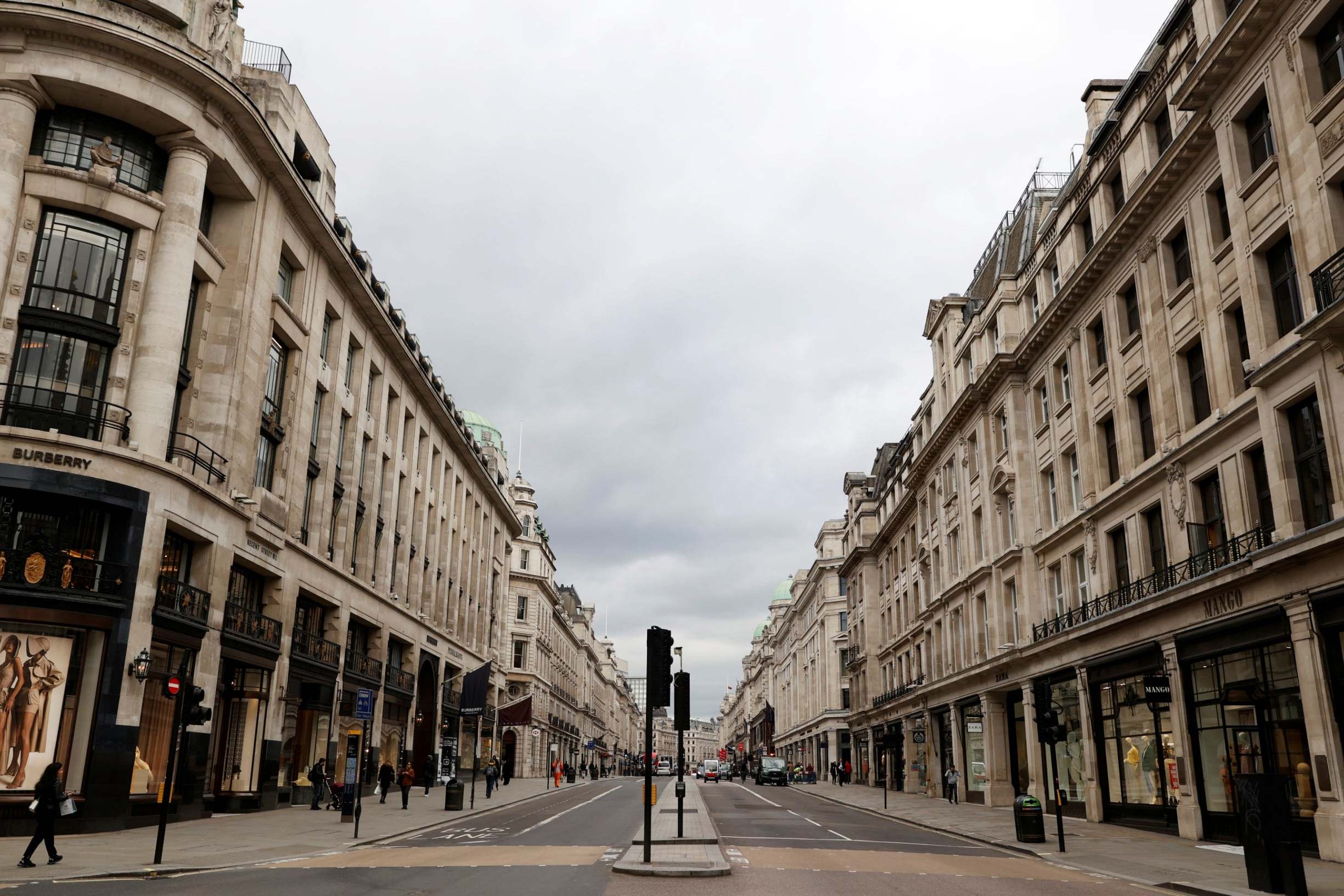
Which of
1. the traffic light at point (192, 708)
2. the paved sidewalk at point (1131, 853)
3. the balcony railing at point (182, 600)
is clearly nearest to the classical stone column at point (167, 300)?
the balcony railing at point (182, 600)

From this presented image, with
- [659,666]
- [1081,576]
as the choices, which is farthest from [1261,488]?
[659,666]

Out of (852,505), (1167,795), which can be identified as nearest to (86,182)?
(1167,795)

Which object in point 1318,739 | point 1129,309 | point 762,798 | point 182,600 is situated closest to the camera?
point 1318,739

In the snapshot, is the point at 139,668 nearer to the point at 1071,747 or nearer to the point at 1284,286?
the point at 1284,286

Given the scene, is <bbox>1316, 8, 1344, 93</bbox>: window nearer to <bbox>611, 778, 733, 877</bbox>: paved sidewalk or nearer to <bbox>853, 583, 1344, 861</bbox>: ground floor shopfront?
<bbox>853, 583, 1344, 861</bbox>: ground floor shopfront

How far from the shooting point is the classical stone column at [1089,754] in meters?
30.2

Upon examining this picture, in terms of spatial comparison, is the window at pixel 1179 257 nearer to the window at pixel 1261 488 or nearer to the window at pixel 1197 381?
the window at pixel 1197 381

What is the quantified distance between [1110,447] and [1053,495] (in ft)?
17.6

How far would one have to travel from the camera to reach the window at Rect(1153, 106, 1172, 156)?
26.2 meters

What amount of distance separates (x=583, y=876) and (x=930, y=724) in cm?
4035

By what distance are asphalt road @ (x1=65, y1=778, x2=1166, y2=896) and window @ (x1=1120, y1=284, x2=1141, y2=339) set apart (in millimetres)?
15439

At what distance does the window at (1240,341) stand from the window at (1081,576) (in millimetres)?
10269

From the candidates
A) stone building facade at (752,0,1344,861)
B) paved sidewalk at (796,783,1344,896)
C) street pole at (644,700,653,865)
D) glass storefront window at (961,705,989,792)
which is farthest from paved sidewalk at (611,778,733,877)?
glass storefront window at (961,705,989,792)

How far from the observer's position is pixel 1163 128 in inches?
1056
